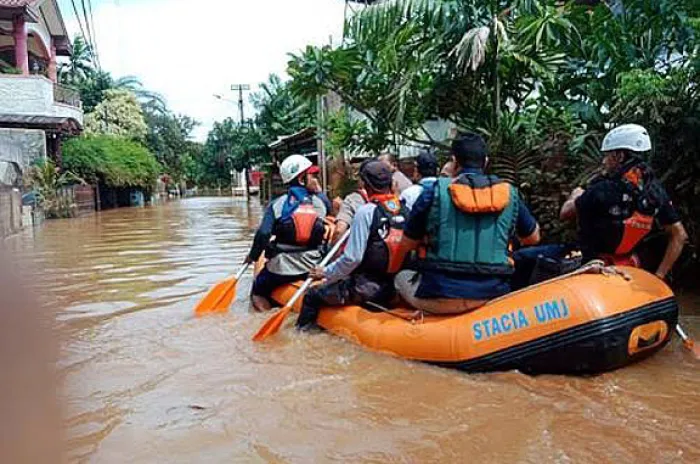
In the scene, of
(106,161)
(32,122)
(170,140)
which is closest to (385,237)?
(32,122)

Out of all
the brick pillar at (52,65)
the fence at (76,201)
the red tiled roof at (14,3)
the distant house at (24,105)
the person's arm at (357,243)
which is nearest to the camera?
the person's arm at (357,243)

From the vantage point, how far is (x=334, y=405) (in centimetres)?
376

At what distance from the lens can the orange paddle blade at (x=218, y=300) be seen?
6.44 metres

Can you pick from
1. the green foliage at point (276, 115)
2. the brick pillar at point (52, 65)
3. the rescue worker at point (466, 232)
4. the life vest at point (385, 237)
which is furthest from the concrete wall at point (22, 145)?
the rescue worker at point (466, 232)

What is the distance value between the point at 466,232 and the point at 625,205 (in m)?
1.05

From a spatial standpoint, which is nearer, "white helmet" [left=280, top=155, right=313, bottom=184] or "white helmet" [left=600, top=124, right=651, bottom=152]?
"white helmet" [left=600, top=124, right=651, bottom=152]

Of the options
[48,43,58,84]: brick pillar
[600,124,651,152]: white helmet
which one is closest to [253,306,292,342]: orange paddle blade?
[600,124,651,152]: white helmet

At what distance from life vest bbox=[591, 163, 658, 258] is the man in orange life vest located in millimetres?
1441

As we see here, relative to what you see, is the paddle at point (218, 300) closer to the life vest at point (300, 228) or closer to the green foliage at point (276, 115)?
the life vest at point (300, 228)

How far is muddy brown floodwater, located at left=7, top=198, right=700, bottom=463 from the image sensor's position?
123 inches

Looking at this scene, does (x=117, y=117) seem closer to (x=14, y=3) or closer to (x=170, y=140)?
(x=170, y=140)

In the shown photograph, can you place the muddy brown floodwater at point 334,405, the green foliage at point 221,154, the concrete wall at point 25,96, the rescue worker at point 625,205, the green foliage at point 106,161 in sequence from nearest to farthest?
the muddy brown floodwater at point 334,405
the rescue worker at point 625,205
the concrete wall at point 25,96
the green foliage at point 106,161
the green foliage at point 221,154

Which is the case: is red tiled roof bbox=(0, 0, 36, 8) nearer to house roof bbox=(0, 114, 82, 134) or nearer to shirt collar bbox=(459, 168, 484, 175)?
house roof bbox=(0, 114, 82, 134)

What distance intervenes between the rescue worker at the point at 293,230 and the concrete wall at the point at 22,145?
17169 mm
